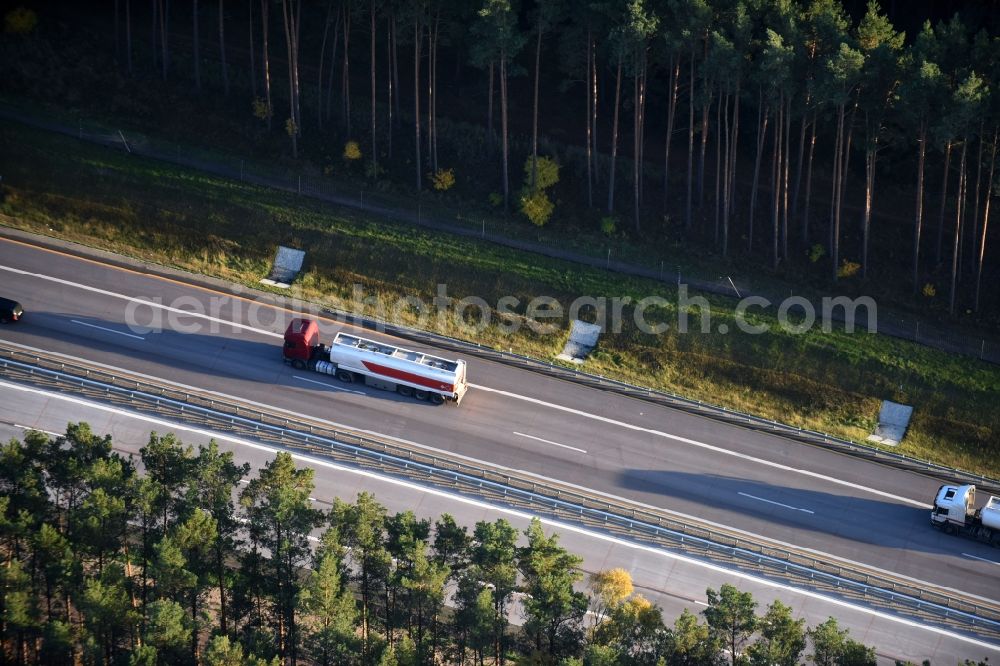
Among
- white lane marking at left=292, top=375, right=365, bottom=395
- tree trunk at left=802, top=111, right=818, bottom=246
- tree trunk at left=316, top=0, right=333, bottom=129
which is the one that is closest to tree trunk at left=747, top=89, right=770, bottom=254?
tree trunk at left=802, top=111, right=818, bottom=246

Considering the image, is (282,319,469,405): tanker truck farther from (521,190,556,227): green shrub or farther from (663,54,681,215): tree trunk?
(663,54,681,215): tree trunk

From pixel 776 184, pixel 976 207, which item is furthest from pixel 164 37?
pixel 976 207

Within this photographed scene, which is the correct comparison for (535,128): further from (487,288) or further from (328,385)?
(328,385)

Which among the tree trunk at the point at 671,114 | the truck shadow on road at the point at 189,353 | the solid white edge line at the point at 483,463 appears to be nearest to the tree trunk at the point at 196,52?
the truck shadow on road at the point at 189,353

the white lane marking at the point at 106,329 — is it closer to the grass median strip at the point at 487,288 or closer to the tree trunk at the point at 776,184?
the grass median strip at the point at 487,288

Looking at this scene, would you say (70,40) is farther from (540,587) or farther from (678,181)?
(540,587)
